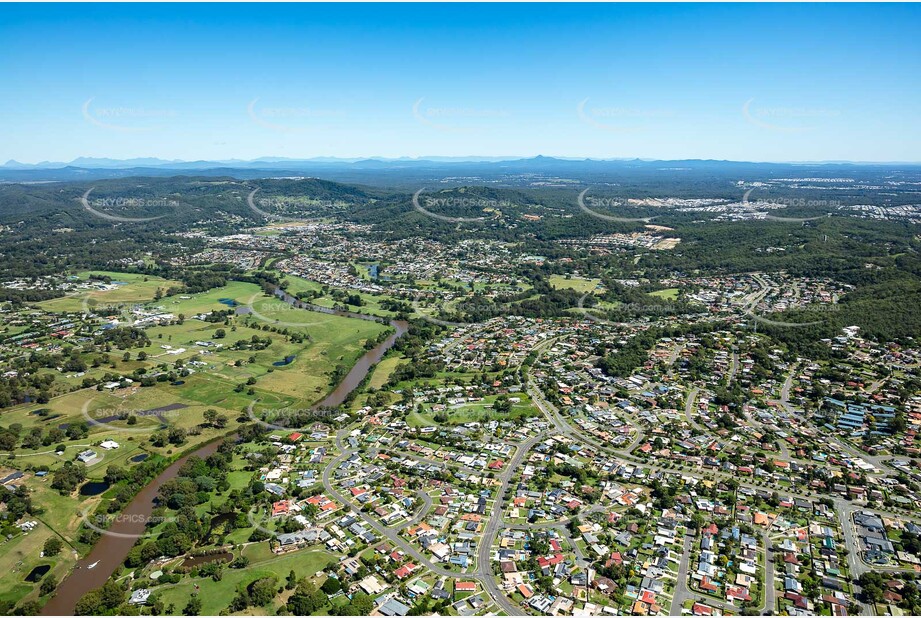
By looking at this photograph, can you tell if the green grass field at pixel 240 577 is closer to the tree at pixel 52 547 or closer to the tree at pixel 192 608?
the tree at pixel 192 608

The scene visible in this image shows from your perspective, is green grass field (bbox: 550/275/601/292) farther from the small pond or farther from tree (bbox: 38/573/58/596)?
tree (bbox: 38/573/58/596)

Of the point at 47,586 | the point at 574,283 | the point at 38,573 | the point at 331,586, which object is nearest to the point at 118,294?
the point at 38,573

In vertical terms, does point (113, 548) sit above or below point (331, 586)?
below

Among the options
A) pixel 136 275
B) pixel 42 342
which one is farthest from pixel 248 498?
pixel 136 275

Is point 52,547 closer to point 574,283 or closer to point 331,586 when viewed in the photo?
point 331,586

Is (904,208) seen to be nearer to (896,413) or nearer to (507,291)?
(507,291)

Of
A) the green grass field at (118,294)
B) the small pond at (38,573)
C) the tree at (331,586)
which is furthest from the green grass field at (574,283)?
the small pond at (38,573)

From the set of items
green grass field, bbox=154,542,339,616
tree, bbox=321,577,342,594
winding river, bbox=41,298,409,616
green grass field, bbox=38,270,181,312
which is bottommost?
winding river, bbox=41,298,409,616

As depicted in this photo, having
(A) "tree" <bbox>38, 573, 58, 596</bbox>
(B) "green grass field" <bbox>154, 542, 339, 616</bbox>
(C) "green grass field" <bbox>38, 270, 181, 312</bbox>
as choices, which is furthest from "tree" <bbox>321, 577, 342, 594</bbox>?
(C) "green grass field" <bbox>38, 270, 181, 312</bbox>

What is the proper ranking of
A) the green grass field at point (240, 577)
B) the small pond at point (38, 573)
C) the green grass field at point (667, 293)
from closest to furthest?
the green grass field at point (240, 577) → the small pond at point (38, 573) → the green grass field at point (667, 293)

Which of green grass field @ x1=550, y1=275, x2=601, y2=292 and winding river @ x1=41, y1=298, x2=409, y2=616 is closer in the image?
winding river @ x1=41, y1=298, x2=409, y2=616

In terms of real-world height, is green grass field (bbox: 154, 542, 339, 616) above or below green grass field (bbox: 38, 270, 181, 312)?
below

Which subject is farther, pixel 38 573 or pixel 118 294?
pixel 118 294
